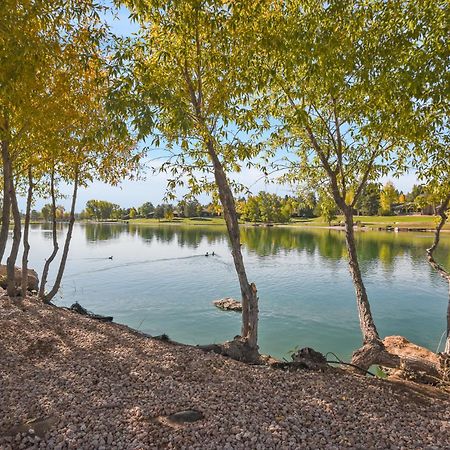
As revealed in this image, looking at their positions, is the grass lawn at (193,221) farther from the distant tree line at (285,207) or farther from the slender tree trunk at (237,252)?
the slender tree trunk at (237,252)

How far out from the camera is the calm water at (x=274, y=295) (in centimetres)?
1509

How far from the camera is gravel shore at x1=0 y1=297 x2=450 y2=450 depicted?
4129 mm

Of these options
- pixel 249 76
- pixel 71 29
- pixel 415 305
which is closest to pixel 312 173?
pixel 249 76

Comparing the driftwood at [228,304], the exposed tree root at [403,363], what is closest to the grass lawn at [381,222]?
the driftwood at [228,304]

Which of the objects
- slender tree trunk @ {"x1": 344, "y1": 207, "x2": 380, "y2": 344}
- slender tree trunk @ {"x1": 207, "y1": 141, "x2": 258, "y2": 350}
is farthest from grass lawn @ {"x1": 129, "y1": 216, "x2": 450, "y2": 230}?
slender tree trunk @ {"x1": 207, "y1": 141, "x2": 258, "y2": 350}

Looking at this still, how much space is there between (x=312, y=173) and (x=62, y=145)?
6660mm

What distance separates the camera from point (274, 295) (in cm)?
2184

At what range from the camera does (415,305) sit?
1945cm

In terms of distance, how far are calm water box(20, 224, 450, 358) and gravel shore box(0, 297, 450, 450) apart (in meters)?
6.66

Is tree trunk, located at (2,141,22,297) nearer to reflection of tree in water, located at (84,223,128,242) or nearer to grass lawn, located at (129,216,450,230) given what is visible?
reflection of tree in water, located at (84,223,128,242)

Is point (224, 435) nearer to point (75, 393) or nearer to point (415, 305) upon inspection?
point (75, 393)

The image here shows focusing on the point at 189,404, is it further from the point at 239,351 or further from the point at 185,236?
the point at 185,236

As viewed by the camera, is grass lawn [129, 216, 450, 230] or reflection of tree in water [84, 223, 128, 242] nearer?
reflection of tree in water [84, 223, 128, 242]

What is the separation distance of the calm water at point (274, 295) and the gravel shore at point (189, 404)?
6.66 meters
